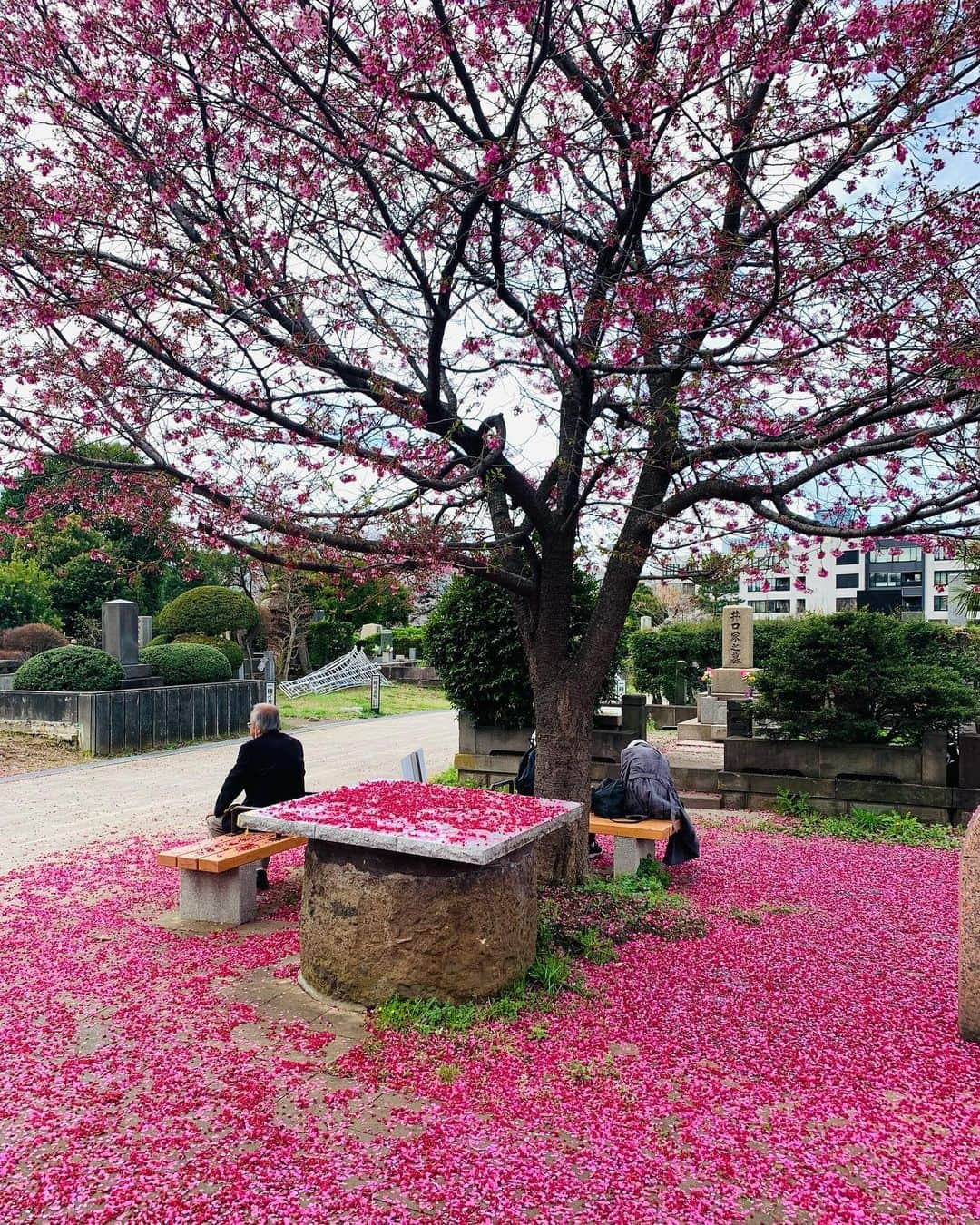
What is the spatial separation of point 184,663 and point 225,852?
1214cm

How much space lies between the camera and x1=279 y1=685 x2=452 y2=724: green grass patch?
22.0 meters

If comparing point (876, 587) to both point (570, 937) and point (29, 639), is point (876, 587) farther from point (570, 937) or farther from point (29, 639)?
point (570, 937)

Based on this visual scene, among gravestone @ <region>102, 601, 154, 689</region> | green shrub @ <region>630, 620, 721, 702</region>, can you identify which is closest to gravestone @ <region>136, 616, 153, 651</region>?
gravestone @ <region>102, 601, 154, 689</region>

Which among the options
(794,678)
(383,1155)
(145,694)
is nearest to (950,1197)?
(383,1155)

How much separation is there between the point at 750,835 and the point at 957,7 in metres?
6.67

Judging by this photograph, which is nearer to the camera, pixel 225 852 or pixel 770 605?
pixel 225 852

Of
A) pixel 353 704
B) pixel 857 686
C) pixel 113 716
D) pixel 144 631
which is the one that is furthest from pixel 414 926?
pixel 353 704

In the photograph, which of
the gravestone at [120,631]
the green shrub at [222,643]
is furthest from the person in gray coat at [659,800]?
the green shrub at [222,643]

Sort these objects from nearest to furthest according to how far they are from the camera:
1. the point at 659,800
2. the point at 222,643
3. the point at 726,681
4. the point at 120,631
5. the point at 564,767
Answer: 1. the point at 564,767
2. the point at 659,800
3. the point at 120,631
4. the point at 726,681
5. the point at 222,643

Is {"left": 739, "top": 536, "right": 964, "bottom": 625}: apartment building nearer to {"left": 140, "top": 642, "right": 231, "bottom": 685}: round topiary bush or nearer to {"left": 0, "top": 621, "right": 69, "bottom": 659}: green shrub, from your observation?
{"left": 140, "top": 642, "right": 231, "bottom": 685}: round topiary bush

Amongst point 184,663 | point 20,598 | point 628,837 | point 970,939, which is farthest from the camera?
point 20,598

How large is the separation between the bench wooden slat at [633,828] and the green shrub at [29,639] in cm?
1676

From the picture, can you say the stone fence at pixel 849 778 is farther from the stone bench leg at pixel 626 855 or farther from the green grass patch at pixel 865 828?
the stone bench leg at pixel 626 855

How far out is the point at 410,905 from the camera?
407 centimetres
